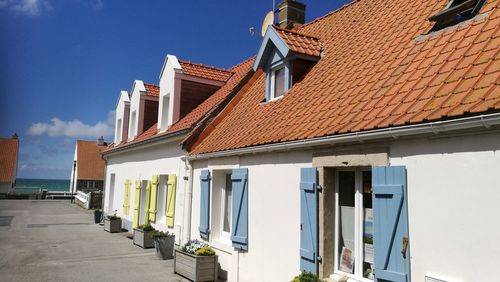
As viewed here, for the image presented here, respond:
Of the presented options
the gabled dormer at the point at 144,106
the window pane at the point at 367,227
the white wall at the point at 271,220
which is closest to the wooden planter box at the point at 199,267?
the white wall at the point at 271,220

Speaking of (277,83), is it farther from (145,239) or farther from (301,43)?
(145,239)

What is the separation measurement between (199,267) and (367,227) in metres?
4.28

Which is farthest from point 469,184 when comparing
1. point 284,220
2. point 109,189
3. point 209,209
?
point 109,189

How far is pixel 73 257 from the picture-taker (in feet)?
37.7

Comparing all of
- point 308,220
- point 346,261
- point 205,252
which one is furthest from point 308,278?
point 205,252

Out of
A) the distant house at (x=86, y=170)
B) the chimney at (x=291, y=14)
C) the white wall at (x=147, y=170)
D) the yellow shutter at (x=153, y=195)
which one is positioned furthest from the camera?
the distant house at (x=86, y=170)

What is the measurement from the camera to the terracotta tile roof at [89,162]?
4356cm

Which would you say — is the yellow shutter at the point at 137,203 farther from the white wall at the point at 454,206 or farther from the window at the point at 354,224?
the white wall at the point at 454,206

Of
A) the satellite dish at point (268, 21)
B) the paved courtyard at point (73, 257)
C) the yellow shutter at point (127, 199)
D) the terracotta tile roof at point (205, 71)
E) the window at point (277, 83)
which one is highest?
the satellite dish at point (268, 21)

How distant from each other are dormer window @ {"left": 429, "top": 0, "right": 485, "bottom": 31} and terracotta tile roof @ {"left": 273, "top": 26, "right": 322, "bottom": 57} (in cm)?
307

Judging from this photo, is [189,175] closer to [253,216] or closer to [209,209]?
[209,209]

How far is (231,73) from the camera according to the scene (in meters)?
15.6

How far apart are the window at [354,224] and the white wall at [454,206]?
37.7 inches

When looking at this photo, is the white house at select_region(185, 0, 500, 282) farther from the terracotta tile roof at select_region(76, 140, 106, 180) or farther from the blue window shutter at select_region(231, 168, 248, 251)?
the terracotta tile roof at select_region(76, 140, 106, 180)
